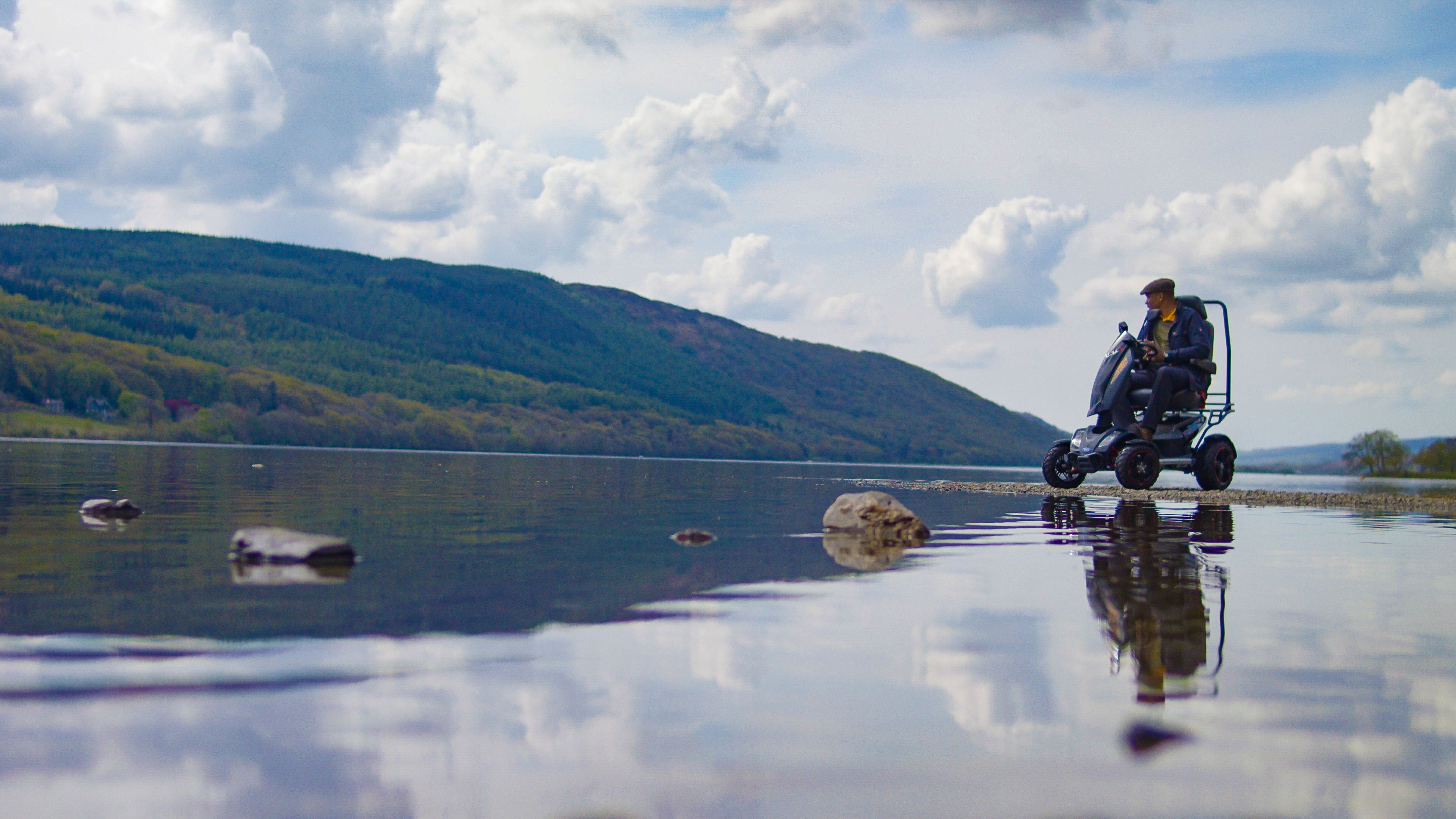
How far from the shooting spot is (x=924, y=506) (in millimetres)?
24656

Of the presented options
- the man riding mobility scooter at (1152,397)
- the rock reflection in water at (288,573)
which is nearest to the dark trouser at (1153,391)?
the man riding mobility scooter at (1152,397)

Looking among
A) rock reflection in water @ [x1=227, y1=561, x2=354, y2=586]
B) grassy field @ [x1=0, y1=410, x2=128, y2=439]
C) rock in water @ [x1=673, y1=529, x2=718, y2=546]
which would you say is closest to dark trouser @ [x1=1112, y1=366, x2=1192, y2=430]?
rock in water @ [x1=673, y1=529, x2=718, y2=546]

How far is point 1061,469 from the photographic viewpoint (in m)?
26.4

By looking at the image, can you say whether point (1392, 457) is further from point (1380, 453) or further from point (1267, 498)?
point (1267, 498)

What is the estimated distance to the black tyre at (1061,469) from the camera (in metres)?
26.1

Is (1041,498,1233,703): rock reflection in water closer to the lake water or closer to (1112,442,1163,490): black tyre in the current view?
the lake water

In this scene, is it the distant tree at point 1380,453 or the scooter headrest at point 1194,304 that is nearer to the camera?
the scooter headrest at point 1194,304

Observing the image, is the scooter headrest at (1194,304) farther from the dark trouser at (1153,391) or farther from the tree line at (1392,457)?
the tree line at (1392,457)

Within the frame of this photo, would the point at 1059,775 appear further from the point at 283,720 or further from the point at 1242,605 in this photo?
the point at 1242,605

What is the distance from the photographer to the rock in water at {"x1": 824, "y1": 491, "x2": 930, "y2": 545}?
15625 millimetres

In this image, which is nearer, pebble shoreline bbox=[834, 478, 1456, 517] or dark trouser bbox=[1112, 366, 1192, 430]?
dark trouser bbox=[1112, 366, 1192, 430]

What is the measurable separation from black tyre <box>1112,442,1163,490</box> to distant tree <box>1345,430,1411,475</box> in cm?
11084

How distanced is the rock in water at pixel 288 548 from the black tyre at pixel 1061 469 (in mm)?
19237

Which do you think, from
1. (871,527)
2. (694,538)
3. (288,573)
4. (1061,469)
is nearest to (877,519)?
(871,527)
